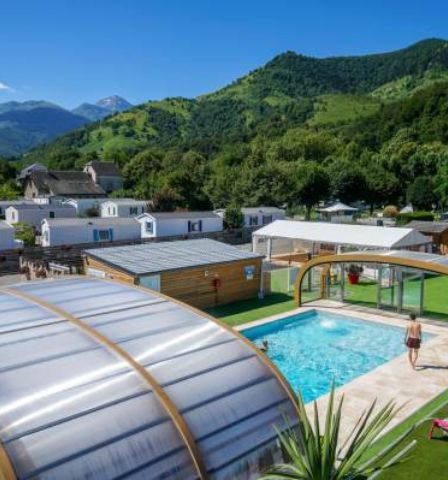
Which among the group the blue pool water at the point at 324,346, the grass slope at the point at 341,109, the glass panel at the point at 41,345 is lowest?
the blue pool water at the point at 324,346

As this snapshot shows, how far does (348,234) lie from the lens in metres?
28.7

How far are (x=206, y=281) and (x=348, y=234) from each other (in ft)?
38.0

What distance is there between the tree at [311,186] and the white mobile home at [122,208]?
743 inches

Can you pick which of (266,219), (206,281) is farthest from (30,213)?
(206,281)

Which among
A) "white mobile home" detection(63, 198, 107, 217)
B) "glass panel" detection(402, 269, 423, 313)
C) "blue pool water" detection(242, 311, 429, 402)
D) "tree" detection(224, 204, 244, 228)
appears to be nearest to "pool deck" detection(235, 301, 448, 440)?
"blue pool water" detection(242, 311, 429, 402)

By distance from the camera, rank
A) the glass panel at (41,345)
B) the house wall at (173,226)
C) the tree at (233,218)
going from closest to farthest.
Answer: the glass panel at (41,345) < the house wall at (173,226) < the tree at (233,218)

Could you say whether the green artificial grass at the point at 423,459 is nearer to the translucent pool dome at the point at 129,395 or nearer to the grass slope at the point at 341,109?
the translucent pool dome at the point at 129,395

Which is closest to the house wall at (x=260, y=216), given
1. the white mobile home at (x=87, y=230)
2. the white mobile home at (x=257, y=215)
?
the white mobile home at (x=257, y=215)

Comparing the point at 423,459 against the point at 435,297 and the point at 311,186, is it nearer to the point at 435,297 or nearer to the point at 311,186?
the point at 435,297

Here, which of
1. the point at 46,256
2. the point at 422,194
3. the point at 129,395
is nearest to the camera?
the point at 129,395

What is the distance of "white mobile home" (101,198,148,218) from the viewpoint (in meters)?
49.0

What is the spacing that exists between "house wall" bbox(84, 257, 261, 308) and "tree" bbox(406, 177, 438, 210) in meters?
46.1

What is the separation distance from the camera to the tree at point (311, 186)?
57.8 meters

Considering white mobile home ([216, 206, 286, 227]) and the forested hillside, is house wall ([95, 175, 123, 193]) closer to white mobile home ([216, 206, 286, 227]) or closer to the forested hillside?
the forested hillside
